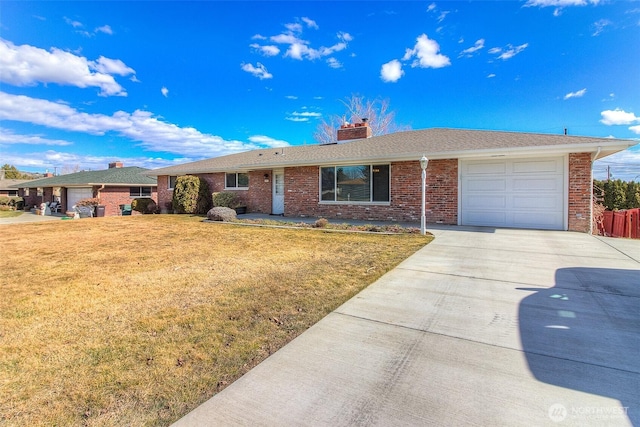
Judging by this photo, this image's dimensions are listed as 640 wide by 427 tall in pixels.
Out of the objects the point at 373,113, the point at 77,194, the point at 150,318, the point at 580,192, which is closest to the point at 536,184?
the point at 580,192

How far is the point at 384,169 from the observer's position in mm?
11750

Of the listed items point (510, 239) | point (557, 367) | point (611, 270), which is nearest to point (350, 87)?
point (510, 239)

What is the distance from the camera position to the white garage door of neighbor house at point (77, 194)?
2400 cm

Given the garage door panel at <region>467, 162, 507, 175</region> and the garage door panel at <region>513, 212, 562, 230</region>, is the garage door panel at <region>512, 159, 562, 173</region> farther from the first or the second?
the garage door panel at <region>513, 212, 562, 230</region>

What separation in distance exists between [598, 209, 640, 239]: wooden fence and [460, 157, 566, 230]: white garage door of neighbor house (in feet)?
13.5

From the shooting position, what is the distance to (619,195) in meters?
16.8

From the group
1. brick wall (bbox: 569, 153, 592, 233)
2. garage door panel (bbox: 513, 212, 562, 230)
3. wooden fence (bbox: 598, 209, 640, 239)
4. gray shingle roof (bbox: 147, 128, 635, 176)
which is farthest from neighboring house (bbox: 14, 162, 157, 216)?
wooden fence (bbox: 598, 209, 640, 239)

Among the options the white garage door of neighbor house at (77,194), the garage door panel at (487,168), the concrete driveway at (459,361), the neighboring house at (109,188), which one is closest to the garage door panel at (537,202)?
the garage door panel at (487,168)

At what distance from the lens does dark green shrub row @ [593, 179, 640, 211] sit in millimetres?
16547

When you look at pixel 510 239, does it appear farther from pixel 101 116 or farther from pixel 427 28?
pixel 101 116

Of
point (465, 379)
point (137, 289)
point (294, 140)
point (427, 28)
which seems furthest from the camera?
point (294, 140)

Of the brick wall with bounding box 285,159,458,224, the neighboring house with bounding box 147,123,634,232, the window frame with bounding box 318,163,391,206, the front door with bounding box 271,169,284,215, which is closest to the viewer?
the neighboring house with bounding box 147,123,634,232

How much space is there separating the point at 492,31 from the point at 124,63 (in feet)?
64.2

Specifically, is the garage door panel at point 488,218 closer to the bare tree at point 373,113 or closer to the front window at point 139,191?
the bare tree at point 373,113
